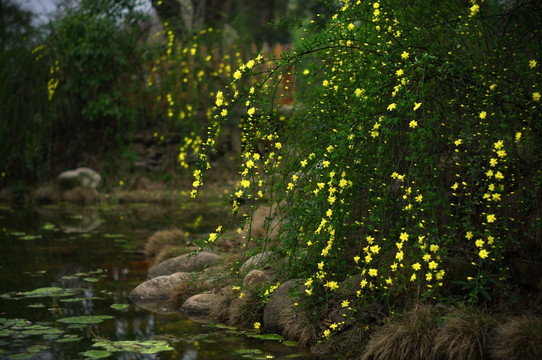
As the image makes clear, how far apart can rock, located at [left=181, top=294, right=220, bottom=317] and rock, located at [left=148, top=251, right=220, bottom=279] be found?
88 centimetres

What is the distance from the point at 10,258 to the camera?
7.15 m

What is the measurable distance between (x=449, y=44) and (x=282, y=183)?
1.59 metres

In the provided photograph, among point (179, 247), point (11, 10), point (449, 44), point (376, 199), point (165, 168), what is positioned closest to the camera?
point (376, 199)

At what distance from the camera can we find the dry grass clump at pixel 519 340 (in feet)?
10.4

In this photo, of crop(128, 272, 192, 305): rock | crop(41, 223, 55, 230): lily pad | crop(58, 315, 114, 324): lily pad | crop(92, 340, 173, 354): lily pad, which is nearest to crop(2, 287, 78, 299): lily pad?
crop(128, 272, 192, 305): rock

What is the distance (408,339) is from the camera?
3559 millimetres

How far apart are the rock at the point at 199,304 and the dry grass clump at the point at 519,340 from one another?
91.2 inches

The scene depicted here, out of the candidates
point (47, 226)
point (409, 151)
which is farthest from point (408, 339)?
point (47, 226)

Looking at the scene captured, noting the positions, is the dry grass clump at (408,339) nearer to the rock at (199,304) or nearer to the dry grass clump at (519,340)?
the dry grass clump at (519,340)

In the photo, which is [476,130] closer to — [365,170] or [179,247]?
[365,170]

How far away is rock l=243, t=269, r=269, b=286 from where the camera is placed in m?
4.95

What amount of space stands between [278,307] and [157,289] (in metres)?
1.52

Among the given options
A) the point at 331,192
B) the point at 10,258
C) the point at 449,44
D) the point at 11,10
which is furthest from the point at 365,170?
the point at 11,10

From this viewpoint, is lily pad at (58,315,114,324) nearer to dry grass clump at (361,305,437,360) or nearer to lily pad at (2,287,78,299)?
lily pad at (2,287,78,299)
